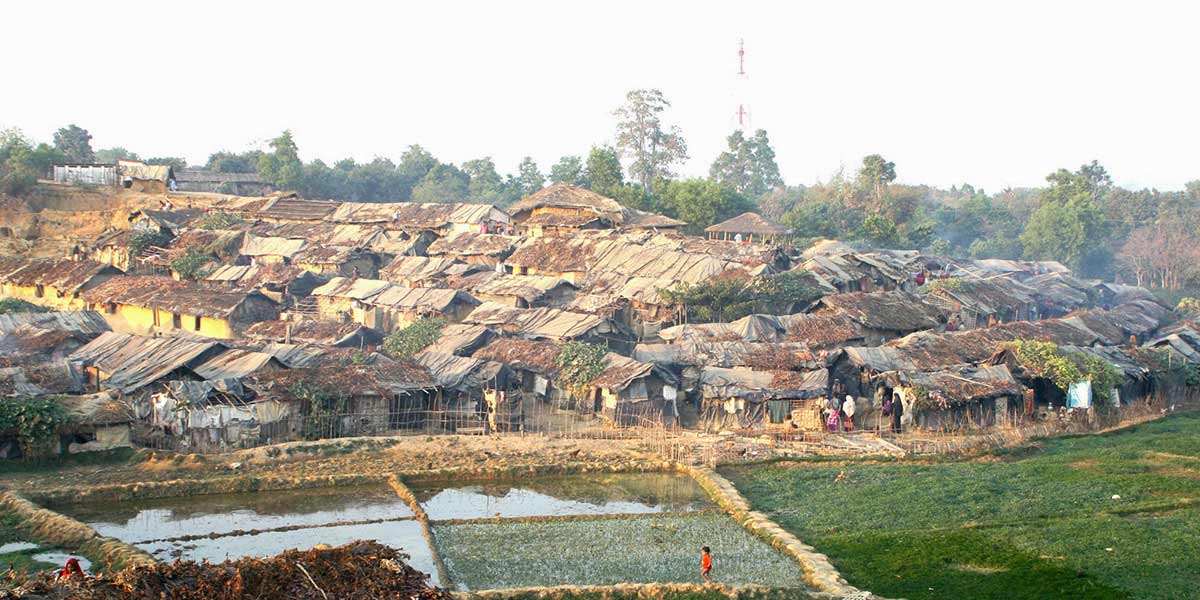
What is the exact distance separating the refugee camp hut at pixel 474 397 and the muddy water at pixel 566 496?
3.50 metres

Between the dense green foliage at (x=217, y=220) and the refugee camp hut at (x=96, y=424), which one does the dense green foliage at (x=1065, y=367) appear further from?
the dense green foliage at (x=217, y=220)

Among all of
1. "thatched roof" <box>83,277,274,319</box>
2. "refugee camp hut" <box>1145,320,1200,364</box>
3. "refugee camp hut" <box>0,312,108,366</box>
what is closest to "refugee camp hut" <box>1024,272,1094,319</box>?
"refugee camp hut" <box>1145,320,1200,364</box>

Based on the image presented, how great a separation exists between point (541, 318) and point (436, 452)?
870cm

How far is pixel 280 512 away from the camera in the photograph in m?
17.1

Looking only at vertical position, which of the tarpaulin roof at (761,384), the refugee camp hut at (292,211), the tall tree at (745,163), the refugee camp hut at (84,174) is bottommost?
the tarpaulin roof at (761,384)

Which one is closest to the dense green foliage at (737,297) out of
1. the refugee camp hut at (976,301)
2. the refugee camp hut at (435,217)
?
the refugee camp hut at (976,301)

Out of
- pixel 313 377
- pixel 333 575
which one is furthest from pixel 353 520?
pixel 333 575

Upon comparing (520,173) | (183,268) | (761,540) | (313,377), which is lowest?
(761,540)

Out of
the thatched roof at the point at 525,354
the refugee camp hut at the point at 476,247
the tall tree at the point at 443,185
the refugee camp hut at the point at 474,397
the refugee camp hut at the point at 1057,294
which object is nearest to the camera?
the refugee camp hut at the point at 474,397

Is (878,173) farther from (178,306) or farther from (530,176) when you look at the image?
(178,306)

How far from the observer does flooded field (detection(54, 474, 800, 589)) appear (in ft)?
48.1

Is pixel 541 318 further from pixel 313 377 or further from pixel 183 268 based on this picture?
pixel 183 268

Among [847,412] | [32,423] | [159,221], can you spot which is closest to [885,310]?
[847,412]

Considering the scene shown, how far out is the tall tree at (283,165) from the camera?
55188mm
